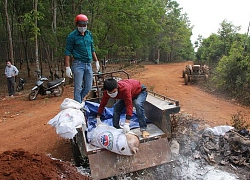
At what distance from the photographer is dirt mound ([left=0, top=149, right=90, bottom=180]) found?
2.83m

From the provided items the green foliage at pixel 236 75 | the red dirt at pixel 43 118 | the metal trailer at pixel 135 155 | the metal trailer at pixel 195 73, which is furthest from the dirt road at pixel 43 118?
the metal trailer at pixel 195 73

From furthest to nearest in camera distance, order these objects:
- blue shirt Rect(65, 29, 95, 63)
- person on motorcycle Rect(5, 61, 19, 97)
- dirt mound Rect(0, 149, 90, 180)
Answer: person on motorcycle Rect(5, 61, 19, 97)
blue shirt Rect(65, 29, 95, 63)
dirt mound Rect(0, 149, 90, 180)

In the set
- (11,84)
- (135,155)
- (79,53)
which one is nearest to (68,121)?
(135,155)

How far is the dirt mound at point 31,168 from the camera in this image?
283cm

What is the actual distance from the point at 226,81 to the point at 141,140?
720cm

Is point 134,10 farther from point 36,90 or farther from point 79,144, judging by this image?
point 79,144

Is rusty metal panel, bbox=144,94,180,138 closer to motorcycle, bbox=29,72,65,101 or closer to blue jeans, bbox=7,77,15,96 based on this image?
motorcycle, bbox=29,72,65,101

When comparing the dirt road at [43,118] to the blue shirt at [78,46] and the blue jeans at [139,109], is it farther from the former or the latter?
the blue shirt at [78,46]

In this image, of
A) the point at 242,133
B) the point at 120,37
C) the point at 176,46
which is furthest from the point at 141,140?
the point at 176,46

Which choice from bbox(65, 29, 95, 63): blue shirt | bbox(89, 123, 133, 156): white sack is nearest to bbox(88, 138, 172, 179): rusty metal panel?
bbox(89, 123, 133, 156): white sack

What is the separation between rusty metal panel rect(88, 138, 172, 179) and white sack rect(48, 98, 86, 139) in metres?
0.45

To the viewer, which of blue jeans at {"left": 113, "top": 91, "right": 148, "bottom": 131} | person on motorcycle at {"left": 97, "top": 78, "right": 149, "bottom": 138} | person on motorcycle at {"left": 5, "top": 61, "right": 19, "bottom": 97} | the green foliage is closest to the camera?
person on motorcycle at {"left": 97, "top": 78, "right": 149, "bottom": 138}

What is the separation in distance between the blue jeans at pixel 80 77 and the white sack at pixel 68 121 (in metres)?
1.05

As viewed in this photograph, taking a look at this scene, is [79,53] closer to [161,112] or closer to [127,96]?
[127,96]
